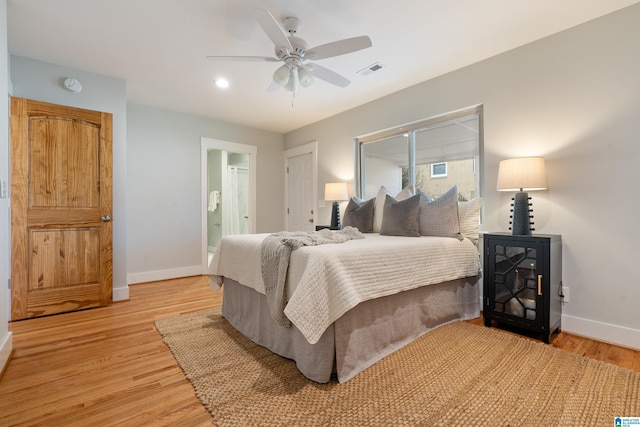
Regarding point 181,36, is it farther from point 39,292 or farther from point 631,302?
point 631,302

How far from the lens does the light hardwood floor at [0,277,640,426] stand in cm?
141

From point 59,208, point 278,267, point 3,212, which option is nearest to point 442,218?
point 278,267

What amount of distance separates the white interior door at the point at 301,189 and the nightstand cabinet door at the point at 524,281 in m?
2.95

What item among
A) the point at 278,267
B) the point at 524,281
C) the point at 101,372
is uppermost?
the point at 278,267

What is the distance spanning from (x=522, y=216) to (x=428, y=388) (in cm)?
160

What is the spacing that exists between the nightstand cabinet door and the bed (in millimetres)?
204

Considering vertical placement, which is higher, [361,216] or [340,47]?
[340,47]

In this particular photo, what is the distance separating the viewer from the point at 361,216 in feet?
11.0

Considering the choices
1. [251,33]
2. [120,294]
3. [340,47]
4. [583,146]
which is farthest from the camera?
[120,294]

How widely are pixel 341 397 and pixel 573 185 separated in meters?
2.40

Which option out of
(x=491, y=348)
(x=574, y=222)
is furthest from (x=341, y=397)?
(x=574, y=222)

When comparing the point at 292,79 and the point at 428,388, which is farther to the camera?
the point at 292,79

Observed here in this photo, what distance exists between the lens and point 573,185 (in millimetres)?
2379

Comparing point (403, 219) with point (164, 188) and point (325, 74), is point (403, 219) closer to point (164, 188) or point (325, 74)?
point (325, 74)
